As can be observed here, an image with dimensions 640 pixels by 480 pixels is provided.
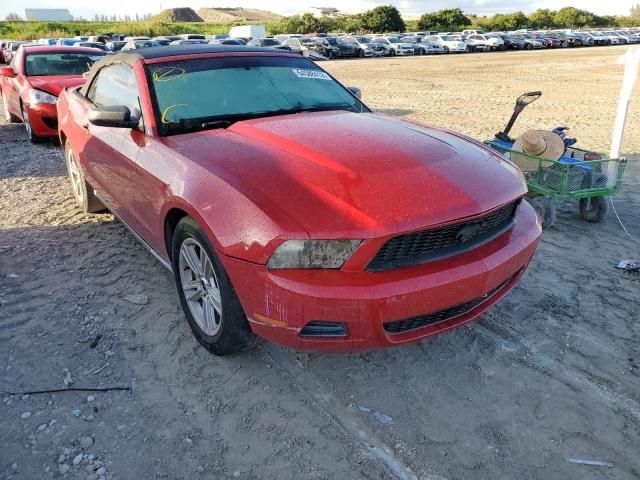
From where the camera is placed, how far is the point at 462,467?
2193mm

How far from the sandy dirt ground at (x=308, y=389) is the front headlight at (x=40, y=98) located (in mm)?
4463

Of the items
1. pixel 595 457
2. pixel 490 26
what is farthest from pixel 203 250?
pixel 490 26

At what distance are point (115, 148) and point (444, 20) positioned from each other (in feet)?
240

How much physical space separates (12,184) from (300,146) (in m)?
4.87

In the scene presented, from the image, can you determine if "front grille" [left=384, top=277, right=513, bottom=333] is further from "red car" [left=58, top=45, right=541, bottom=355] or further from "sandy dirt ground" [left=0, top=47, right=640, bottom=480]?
"sandy dirt ground" [left=0, top=47, right=640, bottom=480]

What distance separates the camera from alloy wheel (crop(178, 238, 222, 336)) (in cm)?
275

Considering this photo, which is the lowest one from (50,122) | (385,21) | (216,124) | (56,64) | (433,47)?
(50,122)

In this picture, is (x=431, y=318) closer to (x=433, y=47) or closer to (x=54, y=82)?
(x=54, y=82)

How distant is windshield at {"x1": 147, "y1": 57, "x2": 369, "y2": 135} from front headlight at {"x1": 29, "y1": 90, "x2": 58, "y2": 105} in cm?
526

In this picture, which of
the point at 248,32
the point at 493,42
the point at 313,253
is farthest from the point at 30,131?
the point at 493,42

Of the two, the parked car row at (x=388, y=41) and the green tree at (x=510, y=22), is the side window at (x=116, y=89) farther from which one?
the green tree at (x=510, y=22)

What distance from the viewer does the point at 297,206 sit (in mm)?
2279

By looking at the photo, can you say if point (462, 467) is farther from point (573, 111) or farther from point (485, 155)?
point (573, 111)

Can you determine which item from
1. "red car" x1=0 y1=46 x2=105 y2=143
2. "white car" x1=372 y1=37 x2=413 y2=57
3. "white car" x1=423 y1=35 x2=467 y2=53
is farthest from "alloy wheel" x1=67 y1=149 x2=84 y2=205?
"white car" x1=423 y1=35 x2=467 y2=53
